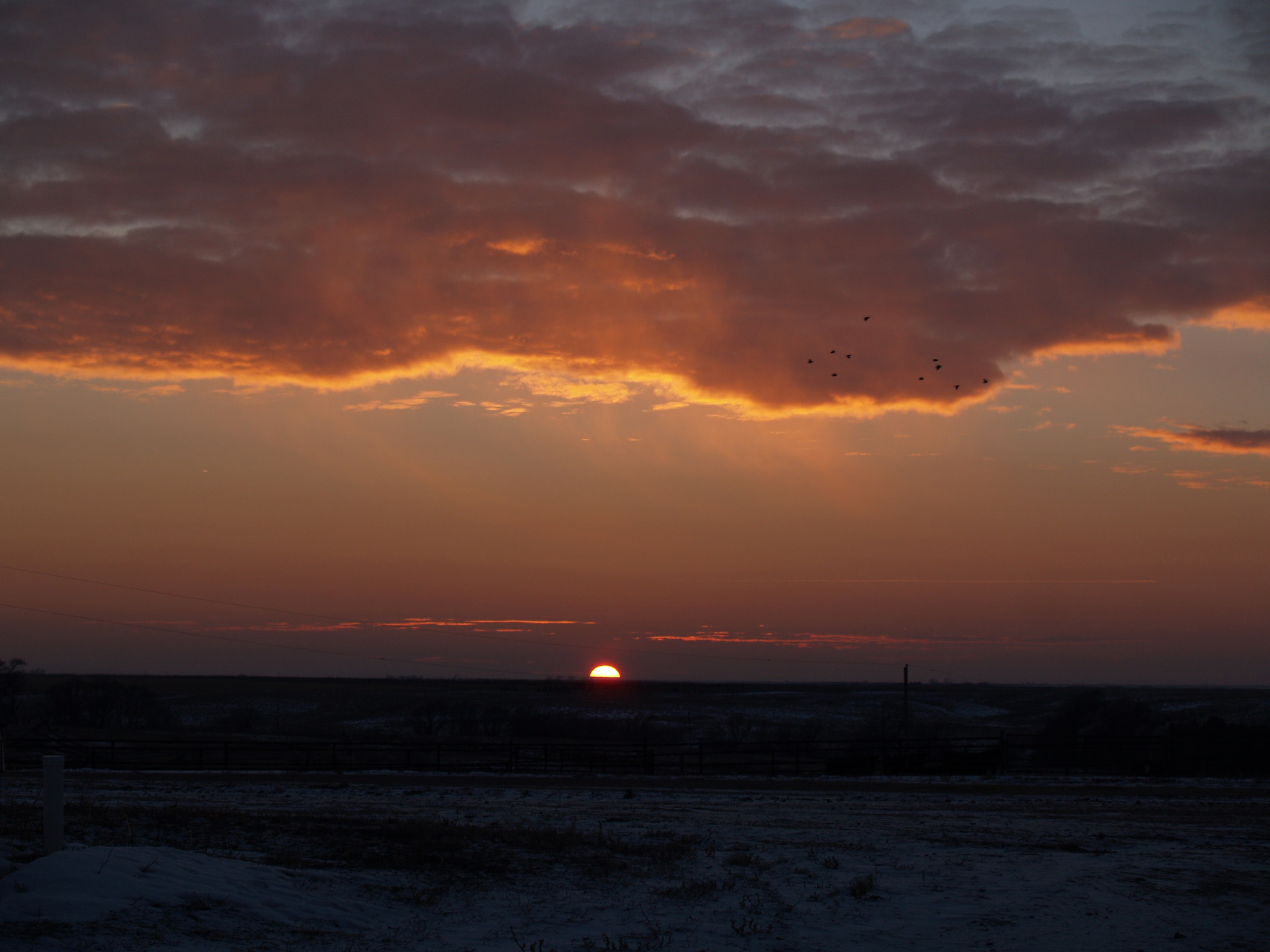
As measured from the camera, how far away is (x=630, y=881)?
1216cm

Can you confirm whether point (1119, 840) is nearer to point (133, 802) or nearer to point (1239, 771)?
point (133, 802)

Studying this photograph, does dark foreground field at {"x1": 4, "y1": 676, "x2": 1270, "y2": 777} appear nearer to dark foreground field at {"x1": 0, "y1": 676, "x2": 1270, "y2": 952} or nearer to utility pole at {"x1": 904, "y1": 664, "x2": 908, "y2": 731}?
utility pole at {"x1": 904, "y1": 664, "x2": 908, "y2": 731}

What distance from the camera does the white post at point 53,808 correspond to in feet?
32.2

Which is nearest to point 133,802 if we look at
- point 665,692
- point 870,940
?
point 870,940

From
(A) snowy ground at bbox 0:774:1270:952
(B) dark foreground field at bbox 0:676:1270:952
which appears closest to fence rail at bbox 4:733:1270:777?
(B) dark foreground field at bbox 0:676:1270:952

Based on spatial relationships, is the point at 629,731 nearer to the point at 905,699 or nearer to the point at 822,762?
the point at 905,699

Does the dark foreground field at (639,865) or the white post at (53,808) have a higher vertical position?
the white post at (53,808)

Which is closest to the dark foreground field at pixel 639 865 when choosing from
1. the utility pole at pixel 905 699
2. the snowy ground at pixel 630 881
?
the snowy ground at pixel 630 881

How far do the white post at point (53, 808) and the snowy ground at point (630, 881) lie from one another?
1.03 feet

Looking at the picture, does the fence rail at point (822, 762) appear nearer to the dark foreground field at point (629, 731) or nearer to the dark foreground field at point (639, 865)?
the dark foreground field at point (629, 731)

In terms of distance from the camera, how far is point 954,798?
2681cm

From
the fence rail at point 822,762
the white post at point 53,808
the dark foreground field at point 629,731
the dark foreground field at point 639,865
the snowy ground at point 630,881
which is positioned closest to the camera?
the snowy ground at point 630,881

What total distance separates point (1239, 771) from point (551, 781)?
23.5 m

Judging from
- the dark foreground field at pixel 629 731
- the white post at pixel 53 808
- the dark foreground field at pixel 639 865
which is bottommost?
the dark foreground field at pixel 629 731
